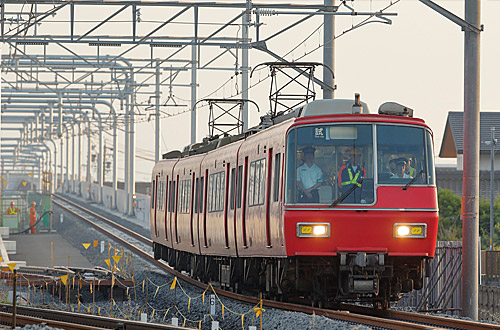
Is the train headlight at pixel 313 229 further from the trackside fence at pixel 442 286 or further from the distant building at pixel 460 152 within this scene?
the distant building at pixel 460 152

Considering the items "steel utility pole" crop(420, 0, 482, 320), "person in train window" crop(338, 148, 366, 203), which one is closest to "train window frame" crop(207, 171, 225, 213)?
"steel utility pole" crop(420, 0, 482, 320)

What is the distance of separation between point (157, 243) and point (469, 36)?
1487cm

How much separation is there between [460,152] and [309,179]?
134 feet

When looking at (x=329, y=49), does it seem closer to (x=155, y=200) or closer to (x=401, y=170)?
(x=401, y=170)

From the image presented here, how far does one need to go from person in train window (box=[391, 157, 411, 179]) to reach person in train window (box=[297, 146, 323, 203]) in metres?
1.04

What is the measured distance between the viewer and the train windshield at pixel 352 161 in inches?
537

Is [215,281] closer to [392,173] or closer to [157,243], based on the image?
[157,243]

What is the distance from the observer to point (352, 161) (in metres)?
13.8

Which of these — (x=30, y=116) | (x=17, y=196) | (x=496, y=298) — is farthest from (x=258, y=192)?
(x=30, y=116)

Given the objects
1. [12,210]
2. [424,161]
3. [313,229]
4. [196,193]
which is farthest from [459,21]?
[12,210]

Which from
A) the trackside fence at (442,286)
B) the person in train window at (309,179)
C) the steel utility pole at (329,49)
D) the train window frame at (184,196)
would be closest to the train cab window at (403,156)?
the person in train window at (309,179)

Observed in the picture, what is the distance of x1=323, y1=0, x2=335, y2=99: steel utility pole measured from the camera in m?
21.0

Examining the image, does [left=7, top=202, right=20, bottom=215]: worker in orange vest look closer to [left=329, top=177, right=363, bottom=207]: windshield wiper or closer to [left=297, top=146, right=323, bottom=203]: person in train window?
[left=297, top=146, right=323, bottom=203]: person in train window

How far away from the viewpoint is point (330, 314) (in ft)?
44.4
